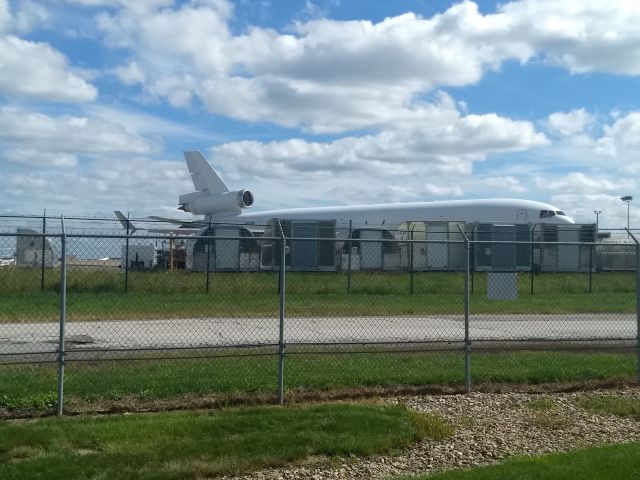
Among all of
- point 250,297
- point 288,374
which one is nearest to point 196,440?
point 288,374

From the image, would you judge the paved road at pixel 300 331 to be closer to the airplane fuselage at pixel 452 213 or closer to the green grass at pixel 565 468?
the green grass at pixel 565 468

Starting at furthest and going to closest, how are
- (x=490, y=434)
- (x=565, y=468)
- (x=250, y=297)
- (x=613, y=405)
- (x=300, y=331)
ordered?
1. (x=250, y=297)
2. (x=300, y=331)
3. (x=613, y=405)
4. (x=490, y=434)
5. (x=565, y=468)

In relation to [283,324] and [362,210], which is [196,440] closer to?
[283,324]

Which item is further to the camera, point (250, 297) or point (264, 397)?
point (250, 297)

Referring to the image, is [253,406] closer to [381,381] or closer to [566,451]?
[381,381]

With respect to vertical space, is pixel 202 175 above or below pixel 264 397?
above

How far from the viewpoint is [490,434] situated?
26.5ft

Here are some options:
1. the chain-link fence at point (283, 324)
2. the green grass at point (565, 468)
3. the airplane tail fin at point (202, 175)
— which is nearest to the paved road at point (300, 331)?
the chain-link fence at point (283, 324)

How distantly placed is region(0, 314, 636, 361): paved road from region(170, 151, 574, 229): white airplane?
20.1 metres

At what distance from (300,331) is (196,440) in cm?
822

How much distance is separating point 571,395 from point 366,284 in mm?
14702

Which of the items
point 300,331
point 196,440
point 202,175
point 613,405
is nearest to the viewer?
point 196,440

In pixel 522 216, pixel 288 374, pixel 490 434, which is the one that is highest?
pixel 522 216

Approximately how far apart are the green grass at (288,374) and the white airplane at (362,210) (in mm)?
27551
